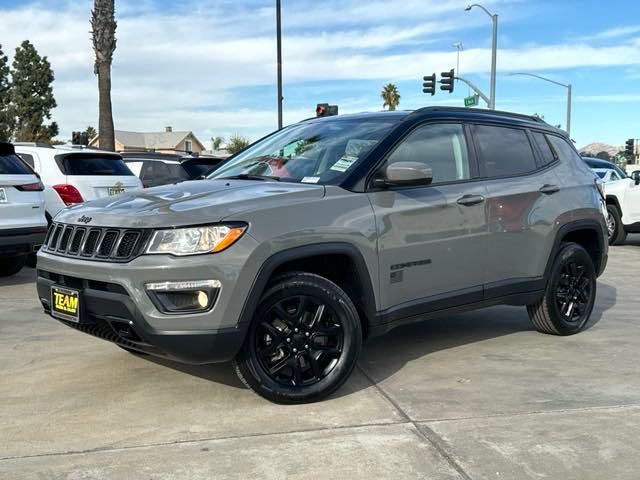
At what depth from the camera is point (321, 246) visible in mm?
4117

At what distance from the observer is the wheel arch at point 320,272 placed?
12.7 feet

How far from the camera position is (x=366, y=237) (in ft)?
14.2

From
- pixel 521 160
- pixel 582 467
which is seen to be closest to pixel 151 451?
pixel 582 467

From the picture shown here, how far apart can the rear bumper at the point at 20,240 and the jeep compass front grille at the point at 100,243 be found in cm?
369

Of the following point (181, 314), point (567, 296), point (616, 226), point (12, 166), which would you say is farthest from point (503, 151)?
point (616, 226)

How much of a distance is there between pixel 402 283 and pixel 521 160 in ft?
5.84

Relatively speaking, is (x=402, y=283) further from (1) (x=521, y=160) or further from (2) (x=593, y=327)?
(2) (x=593, y=327)

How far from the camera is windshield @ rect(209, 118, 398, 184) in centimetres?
462

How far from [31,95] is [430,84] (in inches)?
1674

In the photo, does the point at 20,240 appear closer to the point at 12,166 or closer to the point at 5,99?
the point at 12,166

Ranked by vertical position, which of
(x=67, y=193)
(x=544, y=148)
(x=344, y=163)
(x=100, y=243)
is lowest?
(x=67, y=193)

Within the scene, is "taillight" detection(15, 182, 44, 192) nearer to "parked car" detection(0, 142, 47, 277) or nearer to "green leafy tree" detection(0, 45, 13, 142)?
"parked car" detection(0, 142, 47, 277)

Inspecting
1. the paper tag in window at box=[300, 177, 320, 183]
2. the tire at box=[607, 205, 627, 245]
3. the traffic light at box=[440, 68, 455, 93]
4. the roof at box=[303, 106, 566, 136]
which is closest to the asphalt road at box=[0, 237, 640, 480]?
the paper tag in window at box=[300, 177, 320, 183]

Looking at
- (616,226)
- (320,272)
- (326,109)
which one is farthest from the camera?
(326,109)
